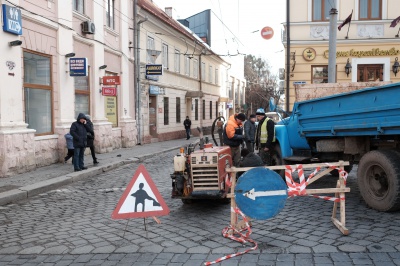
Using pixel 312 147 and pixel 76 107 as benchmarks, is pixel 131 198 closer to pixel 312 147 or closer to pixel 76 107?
pixel 312 147

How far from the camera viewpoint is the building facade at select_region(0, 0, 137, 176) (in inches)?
398

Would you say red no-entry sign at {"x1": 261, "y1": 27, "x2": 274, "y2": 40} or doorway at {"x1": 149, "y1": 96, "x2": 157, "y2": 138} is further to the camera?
doorway at {"x1": 149, "y1": 96, "x2": 157, "y2": 138}

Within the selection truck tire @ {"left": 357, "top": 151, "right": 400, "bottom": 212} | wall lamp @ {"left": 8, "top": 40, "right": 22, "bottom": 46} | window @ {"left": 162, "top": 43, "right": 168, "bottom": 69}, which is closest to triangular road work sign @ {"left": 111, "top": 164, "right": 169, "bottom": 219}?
truck tire @ {"left": 357, "top": 151, "right": 400, "bottom": 212}

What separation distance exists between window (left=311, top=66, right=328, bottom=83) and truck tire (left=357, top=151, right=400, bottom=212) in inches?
458

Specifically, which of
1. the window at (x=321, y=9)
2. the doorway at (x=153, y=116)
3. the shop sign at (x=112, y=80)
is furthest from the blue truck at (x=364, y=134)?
the doorway at (x=153, y=116)

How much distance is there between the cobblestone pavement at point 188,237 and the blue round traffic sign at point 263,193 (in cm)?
41

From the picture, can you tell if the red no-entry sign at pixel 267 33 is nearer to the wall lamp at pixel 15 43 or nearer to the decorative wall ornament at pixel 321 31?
the decorative wall ornament at pixel 321 31

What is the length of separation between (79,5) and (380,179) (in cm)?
1234

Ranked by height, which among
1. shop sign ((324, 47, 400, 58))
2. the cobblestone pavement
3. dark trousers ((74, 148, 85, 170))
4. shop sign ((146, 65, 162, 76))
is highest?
shop sign ((324, 47, 400, 58))

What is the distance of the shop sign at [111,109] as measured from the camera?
54.9ft

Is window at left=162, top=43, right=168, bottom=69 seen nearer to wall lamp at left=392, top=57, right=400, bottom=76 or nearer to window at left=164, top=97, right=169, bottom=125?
window at left=164, top=97, right=169, bottom=125

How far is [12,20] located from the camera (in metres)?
10.0

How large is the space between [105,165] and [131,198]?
7190 mm

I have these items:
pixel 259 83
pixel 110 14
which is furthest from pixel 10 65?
pixel 259 83
